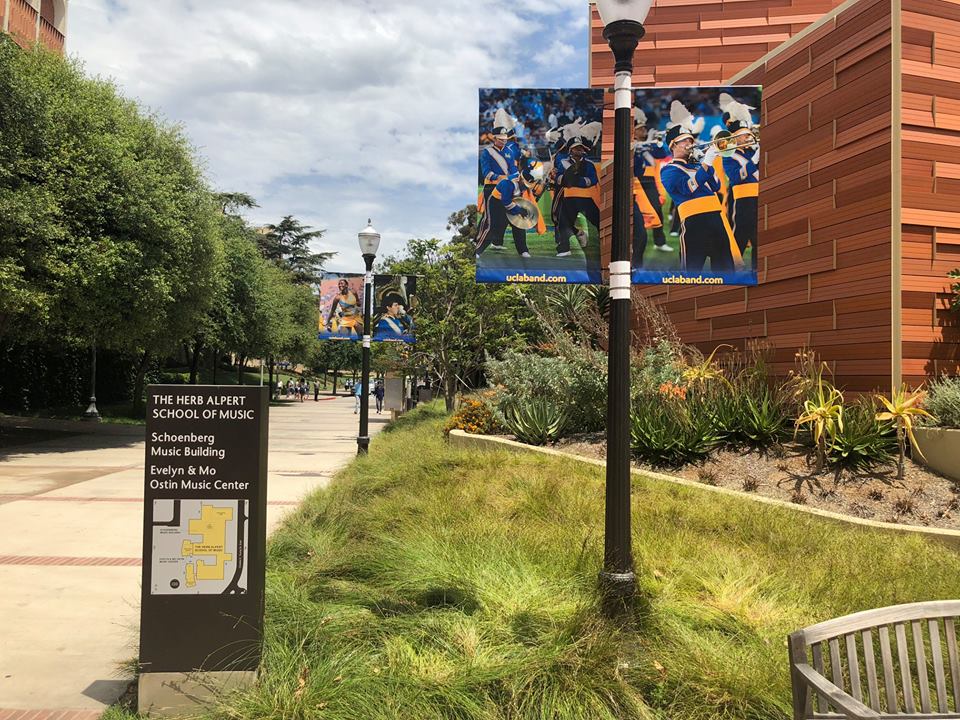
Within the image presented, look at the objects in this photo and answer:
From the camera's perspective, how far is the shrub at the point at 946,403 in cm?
826

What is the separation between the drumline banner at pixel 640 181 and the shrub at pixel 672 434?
10.9 ft

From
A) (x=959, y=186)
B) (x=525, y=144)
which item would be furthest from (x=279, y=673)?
(x=959, y=186)

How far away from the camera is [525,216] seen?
6387 millimetres

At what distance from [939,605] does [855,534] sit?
4105 millimetres

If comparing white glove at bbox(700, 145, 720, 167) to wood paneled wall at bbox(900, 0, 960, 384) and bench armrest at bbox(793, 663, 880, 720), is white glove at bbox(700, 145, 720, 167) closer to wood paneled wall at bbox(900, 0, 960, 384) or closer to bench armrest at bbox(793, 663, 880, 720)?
wood paneled wall at bbox(900, 0, 960, 384)

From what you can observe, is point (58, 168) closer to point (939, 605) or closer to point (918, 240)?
point (918, 240)

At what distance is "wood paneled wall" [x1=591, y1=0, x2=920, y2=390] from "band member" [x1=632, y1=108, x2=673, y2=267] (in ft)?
15.0

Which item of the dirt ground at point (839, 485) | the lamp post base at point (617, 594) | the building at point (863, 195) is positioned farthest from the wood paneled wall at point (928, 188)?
the lamp post base at point (617, 594)

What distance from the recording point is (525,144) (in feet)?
A: 20.2

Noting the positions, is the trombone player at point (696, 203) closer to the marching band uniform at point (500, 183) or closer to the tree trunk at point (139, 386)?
the marching band uniform at point (500, 183)

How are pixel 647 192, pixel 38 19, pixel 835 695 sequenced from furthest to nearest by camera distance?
1. pixel 38 19
2. pixel 647 192
3. pixel 835 695

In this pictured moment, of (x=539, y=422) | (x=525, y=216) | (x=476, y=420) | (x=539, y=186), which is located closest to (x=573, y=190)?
(x=539, y=186)

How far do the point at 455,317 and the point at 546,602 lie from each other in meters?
19.1

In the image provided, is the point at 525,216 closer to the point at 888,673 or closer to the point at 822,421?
the point at 822,421
